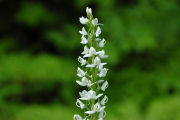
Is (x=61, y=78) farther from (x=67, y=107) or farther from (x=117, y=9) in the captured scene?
(x=117, y=9)

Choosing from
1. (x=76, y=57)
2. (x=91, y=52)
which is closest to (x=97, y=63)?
(x=91, y=52)

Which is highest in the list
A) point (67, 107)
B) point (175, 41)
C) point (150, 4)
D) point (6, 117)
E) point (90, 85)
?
point (150, 4)

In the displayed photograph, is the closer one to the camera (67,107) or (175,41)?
(67,107)

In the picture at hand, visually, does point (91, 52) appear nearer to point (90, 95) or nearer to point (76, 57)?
point (90, 95)

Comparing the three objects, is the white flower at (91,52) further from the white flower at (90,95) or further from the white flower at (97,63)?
the white flower at (90,95)

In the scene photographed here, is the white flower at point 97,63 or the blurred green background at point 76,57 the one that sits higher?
the blurred green background at point 76,57

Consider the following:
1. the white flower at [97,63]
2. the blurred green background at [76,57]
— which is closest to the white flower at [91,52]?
the white flower at [97,63]

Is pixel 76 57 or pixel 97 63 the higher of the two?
pixel 76 57

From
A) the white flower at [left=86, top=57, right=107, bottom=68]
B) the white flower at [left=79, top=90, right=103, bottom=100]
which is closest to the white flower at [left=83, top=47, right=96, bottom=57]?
the white flower at [left=86, top=57, right=107, bottom=68]

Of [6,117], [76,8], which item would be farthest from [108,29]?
[6,117]
